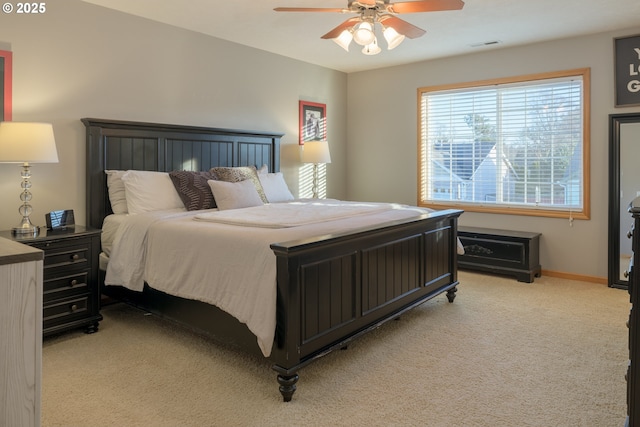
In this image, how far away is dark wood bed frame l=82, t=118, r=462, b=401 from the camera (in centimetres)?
229

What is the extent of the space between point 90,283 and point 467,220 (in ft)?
13.5

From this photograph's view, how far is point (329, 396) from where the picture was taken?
2297mm

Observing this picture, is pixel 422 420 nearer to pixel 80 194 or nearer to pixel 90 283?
pixel 90 283

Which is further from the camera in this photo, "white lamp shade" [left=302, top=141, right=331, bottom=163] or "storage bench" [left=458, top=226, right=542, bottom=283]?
"white lamp shade" [left=302, top=141, right=331, bottom=163]

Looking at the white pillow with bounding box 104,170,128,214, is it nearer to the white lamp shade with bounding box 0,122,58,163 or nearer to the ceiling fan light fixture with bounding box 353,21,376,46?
the white lamp shade with bounding box 0,122,58,163

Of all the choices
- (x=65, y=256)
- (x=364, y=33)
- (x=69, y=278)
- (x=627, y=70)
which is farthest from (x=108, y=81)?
(x=627, y=70)

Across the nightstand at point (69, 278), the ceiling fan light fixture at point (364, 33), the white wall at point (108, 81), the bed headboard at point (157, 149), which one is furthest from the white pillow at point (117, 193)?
the ceiling fan light fixture at point (364, 33)

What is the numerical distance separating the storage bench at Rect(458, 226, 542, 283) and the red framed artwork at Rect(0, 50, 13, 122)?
4298 millimetres

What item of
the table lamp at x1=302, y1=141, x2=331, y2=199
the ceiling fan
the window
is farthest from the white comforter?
the window

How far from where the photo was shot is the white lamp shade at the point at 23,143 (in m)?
2.87

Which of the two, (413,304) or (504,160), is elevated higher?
(504,160)

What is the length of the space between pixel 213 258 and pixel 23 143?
1.51 metres

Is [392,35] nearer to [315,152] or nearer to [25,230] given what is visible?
[315,152]

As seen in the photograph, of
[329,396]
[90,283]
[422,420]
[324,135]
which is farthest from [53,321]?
[324,135]
